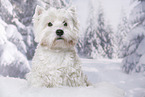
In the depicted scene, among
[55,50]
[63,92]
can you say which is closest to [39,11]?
[55,50]

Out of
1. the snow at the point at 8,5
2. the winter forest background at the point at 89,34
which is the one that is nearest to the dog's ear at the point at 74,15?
the winter forest background at the point at 89,34

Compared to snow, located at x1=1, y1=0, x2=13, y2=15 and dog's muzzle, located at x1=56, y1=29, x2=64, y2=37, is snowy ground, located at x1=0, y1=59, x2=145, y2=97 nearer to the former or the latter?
dog's muzzle, located at x1=56, y1=29, x2=64, y2=37

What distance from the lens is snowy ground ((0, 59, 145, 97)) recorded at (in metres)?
1.13

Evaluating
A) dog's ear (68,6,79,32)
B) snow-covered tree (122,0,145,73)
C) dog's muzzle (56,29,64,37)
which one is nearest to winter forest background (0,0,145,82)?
snow-covered tree (122,0,145,73)

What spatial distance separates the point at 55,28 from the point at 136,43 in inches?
40.3

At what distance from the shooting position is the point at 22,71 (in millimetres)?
1778

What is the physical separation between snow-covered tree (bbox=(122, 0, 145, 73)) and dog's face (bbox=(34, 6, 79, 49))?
31.4 inches

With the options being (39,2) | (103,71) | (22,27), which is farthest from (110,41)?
(22,27)

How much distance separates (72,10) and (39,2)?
0.58 meters

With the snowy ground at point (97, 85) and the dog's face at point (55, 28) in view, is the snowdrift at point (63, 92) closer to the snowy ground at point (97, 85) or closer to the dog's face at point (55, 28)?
the snowy ground at point (97, 85)

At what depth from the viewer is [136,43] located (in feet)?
5.49

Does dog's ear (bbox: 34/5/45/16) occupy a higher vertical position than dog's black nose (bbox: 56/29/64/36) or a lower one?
higher

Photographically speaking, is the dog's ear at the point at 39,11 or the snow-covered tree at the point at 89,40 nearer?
the dog's ear at the point at 39,11

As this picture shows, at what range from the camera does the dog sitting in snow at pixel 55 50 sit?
109 cm
